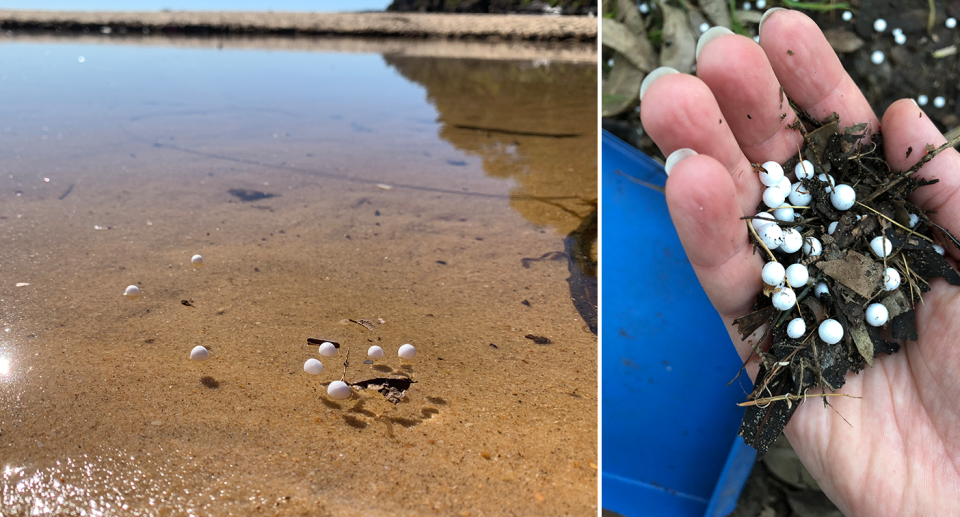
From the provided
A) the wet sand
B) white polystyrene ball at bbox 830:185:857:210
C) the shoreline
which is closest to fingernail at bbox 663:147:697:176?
white polystyrene ball at bbox 830:185:857:210

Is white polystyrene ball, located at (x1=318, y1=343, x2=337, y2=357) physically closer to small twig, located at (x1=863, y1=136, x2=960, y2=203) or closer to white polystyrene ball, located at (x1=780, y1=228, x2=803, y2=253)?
white polystyrene ball, located at (x1=780, y1=228, x2=803, y2=253)

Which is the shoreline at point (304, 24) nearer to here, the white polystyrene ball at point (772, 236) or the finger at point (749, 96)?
the finger at point (749, 96)

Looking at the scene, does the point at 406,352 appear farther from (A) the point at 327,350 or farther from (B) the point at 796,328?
(B) the point at 796,328

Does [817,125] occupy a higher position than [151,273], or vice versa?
[817,125]

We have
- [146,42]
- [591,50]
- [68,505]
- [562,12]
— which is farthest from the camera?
[562,12]

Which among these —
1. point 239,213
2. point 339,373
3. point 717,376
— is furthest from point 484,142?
point 339,373

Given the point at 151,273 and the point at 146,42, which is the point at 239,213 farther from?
the point at 146,42

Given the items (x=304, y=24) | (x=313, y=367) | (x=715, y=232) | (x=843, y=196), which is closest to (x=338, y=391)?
(x=313, y=367)
